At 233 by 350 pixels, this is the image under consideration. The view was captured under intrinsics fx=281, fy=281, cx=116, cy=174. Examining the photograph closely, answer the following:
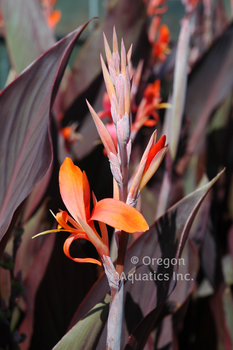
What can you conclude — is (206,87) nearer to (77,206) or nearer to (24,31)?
(24,31)

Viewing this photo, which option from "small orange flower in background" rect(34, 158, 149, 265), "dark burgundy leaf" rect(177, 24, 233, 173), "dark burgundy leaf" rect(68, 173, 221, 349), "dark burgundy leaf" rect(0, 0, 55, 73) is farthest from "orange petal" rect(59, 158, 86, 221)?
"dark burgundy leaf" rect(177, 24, 233, 173)

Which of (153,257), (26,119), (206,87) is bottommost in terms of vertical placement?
(153,257)

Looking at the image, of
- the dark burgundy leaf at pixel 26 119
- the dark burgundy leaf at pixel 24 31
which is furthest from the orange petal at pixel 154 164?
the dark burgundy leaf at pixel 24 31

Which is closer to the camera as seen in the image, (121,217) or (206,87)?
(121,217)

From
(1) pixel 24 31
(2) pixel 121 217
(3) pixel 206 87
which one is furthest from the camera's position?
(3) pixel 206 87

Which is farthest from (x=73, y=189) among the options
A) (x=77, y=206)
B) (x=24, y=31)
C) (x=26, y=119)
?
(x=24, y=31)

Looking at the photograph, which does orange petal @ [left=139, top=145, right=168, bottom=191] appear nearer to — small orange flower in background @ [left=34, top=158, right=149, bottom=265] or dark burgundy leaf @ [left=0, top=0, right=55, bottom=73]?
small orange flower in background @ [left=34, top=158, right=149, bottom=265]
